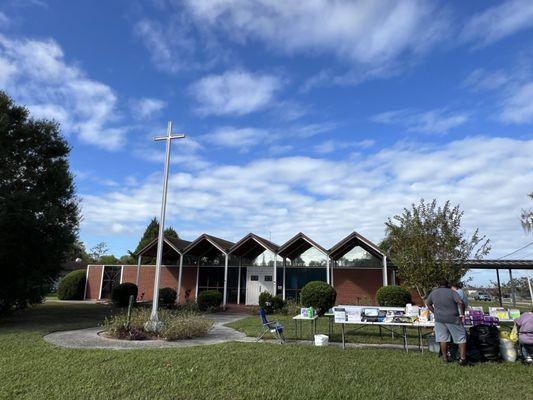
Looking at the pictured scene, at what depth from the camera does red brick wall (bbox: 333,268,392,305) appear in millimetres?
22766

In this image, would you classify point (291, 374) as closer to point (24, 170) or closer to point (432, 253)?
point (432, 253)

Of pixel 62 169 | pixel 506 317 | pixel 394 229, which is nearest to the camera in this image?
pixel 506 317

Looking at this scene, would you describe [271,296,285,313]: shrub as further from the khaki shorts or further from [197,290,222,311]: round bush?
the khaki shorts

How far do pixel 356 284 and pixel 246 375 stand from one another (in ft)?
56.8

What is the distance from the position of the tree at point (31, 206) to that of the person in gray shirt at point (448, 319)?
13.2 metres

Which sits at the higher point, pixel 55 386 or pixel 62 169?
pixel 62 169

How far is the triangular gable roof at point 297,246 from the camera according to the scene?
22.3 meters

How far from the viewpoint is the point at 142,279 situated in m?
27.6

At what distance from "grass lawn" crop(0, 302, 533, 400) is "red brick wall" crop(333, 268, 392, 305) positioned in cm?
1405

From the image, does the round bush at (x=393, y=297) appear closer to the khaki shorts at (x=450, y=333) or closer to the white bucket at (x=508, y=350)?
the white bucket at (x=508, y=350)

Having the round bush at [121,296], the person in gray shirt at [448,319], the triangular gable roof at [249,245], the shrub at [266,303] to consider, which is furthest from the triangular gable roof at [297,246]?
the person in gray shirt at [448,319]

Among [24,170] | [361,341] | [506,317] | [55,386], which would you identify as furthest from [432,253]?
[24,170]

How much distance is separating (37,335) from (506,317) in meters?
12.2

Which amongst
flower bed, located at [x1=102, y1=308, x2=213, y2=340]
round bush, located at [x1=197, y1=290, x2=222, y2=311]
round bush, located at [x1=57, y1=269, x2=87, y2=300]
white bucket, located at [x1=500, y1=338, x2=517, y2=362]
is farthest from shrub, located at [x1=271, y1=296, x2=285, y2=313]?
round bush, located at [x1=57, y1=269, x2=87, y2=300]
